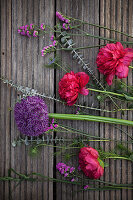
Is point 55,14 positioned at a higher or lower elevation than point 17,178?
higher

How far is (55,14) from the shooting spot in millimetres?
639

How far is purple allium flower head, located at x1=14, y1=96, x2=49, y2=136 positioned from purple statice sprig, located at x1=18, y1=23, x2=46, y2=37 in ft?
0.71

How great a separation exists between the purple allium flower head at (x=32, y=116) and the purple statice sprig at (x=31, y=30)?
0.71ft

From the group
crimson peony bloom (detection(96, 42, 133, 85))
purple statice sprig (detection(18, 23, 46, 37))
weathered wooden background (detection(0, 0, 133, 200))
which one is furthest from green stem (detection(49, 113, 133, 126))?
purple statice sprig (detection(18, 23, 46, 37))

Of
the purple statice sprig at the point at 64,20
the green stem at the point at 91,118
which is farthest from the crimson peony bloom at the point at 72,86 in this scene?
the purple statice sprig at the point at 64,20

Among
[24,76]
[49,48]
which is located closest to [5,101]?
[24,76]

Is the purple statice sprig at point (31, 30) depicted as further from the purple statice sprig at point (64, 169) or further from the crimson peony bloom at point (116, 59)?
the purple statice sprig at point (64, 169)

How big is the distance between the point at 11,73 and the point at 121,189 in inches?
21.2

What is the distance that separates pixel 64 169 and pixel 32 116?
212 millimetres

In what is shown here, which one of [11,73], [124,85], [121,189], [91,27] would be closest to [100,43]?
[91,27]

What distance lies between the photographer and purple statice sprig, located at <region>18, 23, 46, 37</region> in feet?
2.02

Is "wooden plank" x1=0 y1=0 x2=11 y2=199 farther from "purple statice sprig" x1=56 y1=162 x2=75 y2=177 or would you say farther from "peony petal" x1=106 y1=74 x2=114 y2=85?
"peony petal" x1=106 y1=74 x2=114 y2=85

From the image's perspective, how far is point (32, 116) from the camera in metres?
0.55

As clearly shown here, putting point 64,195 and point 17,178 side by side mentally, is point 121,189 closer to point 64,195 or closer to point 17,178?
point 64,195
